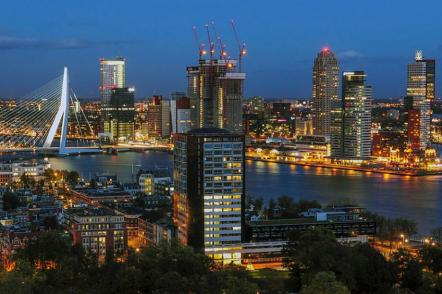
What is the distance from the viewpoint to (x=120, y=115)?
36.3 m

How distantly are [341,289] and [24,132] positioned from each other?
17433mm

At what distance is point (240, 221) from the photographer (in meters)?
9.26

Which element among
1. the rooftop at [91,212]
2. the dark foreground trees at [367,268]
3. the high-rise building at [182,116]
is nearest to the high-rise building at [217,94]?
the high-rise building at [182,116]

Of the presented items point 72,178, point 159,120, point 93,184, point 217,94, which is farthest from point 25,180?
point 159,120

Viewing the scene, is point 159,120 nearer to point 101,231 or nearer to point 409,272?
point 101,231

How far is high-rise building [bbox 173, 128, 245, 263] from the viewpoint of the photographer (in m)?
9.16

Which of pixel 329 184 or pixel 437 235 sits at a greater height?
pixel 329 184

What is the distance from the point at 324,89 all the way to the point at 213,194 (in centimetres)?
2411

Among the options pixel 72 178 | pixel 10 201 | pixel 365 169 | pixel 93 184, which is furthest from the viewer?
pixel 365 169

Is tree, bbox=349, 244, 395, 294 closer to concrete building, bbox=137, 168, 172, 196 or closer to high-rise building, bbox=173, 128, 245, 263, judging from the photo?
high-rise building, bbox=173, 128, 245, 263

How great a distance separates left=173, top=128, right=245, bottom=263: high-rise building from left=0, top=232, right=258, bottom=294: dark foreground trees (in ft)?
4.79

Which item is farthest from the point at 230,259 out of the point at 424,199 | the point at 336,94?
the point at 336,94

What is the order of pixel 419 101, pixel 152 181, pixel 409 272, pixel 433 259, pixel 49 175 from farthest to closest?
pixel 419 101 → pixel 49 175 → pixel 152 181 → pixel 433 259 → pixel 409 272

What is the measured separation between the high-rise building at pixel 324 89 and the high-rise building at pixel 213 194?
72.6 ft
